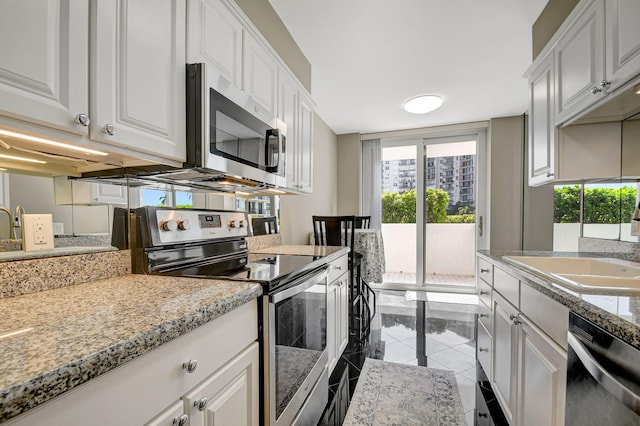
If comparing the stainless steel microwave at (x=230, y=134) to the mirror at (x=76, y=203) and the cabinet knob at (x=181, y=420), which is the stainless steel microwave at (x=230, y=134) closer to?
the mirror at (x=76, y=203)

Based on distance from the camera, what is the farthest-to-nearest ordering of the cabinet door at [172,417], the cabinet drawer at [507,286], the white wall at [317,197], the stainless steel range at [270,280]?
the white wall at [317,197] → the cabinet drawer at [507,286] → the stainless steel range at [270,280] → the cabinet door at [172,417]

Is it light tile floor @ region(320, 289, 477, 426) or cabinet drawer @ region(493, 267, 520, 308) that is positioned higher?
cabinet drawer @ region(493, 267, 520, 308)

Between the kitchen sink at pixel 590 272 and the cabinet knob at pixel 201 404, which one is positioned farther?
the kitchen sink at pixel 590 272

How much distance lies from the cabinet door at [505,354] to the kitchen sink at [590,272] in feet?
0.90

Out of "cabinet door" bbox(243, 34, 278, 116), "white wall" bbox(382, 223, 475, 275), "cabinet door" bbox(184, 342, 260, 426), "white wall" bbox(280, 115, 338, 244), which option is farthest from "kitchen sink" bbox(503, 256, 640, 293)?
"white wall" bbox(382, 223, 475, 275)

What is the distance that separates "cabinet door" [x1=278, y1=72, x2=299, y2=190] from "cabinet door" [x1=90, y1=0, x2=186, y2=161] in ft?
2.96

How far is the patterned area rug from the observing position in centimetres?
162

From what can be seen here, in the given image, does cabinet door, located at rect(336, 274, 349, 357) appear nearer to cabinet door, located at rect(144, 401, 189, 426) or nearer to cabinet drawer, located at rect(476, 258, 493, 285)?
cabinet drawer, located at rect(476, 258, 493, 285)

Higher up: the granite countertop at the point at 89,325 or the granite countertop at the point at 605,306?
the granite countertop at the point at 89,325

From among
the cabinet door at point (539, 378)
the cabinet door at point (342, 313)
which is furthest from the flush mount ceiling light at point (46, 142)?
the cabinet door at point (539, 378)

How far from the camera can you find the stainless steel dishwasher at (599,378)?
0.65 metres

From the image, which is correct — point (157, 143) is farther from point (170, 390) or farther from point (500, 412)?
point (500, 412)

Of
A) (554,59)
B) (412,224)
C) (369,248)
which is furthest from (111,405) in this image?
(412,224)

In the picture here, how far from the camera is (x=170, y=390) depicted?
0.65 meters
